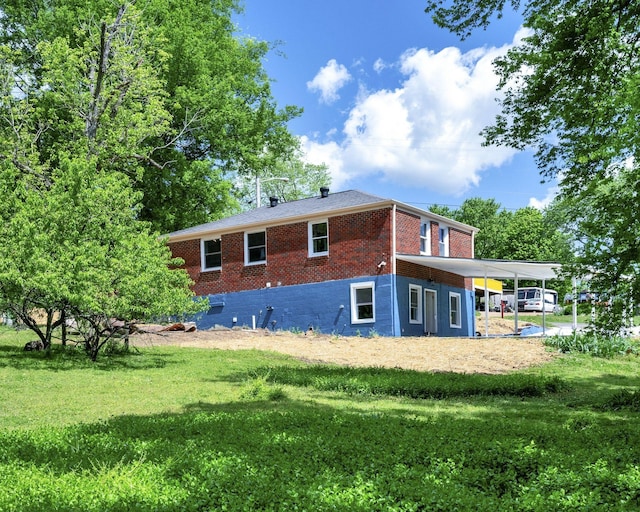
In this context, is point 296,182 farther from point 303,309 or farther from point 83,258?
point 83,258

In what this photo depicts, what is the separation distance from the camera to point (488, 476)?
5.25 m

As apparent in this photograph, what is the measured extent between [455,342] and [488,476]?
15.7m

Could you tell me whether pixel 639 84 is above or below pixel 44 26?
below

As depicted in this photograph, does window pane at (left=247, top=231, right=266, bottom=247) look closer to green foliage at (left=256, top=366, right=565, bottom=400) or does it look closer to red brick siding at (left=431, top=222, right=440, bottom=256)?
red brick siding at (left=431, top=222, right=440, bottom=256)

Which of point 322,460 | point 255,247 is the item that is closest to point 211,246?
point 255,247

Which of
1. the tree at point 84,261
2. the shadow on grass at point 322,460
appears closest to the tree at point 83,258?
the tree at point 84,261

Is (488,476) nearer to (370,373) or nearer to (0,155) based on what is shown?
(370,373)

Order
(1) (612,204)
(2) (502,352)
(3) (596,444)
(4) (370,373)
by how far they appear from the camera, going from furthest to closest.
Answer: (2) (502,352) < (4) (370,373) < (1) (612,204) < (3) (596,444)

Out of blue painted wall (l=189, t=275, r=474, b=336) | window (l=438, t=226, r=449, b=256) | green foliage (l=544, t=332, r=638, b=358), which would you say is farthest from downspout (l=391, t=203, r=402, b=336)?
green foliage (l=544, t=332, r=638, b=358)

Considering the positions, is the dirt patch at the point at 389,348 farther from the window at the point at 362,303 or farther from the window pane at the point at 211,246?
the window pane at the point at 211,246

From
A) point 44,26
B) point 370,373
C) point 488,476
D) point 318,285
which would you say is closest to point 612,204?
point 488,476

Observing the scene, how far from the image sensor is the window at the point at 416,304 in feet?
84.2

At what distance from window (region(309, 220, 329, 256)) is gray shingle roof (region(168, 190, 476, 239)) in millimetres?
556

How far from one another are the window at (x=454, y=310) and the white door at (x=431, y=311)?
187 cm
